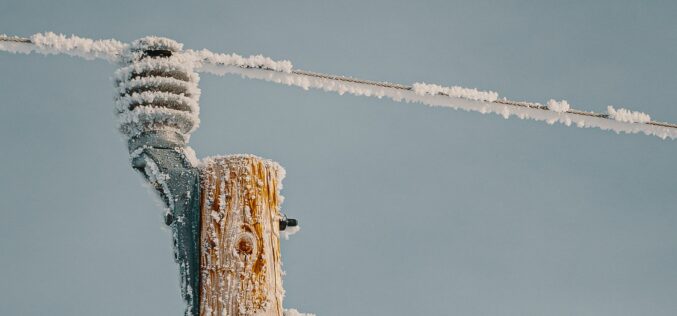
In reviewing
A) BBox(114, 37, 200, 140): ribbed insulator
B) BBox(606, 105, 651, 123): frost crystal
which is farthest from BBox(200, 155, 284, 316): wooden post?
BBox(606, 105, 651, 123): frost crystal

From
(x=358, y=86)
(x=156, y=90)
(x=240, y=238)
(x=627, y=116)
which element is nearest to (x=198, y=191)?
(x=240, y=238)

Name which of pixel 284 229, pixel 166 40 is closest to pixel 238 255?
pixel 284 229

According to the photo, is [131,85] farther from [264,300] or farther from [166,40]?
[264,300]

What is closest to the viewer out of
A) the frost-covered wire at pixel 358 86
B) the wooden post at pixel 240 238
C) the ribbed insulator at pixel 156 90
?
the wooden post at pixel 240 238

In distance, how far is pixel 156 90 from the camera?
3764mm

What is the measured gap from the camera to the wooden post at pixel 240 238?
338 cm

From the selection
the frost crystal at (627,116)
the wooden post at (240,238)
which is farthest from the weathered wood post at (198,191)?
the frost crystal at (627,116)

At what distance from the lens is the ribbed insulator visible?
3.72 metres

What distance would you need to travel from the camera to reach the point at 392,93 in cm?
453

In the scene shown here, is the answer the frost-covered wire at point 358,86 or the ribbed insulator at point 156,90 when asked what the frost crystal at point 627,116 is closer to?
the frost-covered wire at point 358,86

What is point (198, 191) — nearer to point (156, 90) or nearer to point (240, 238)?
point (240, 238)

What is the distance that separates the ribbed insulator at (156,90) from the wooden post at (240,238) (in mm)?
315

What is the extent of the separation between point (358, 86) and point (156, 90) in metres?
1.18

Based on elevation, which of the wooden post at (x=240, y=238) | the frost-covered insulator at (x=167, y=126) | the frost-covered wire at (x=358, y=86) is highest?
the frost-covered wire at (x=358, y=86)
